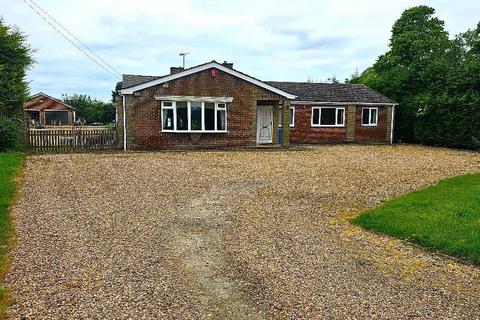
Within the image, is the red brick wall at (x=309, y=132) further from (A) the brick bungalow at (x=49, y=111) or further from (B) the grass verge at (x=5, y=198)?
(A) the brick bungalow at (x=49, y=111)

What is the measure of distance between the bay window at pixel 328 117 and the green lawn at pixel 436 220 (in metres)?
16.0

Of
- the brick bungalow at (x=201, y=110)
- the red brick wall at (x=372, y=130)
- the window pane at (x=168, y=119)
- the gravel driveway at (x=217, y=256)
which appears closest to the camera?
the gravel driveway at (x=217, y=256)

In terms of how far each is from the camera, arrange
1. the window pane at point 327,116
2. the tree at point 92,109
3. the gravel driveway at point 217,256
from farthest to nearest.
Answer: the tree at point 92,109 → the window pane at point 327,116 → the gravel driveway at point 217,256

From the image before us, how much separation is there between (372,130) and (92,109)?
141ft

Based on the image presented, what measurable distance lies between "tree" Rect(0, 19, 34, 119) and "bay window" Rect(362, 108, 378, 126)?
1943cm

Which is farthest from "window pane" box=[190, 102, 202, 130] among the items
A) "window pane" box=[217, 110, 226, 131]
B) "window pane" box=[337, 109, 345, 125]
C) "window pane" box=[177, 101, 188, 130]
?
"window pane" box=[337, 109, 345, 125]

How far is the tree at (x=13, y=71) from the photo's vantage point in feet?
59.6

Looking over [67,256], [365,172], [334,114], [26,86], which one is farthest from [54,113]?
[67,256]

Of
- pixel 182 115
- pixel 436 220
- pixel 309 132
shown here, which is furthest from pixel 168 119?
pixel 436 220

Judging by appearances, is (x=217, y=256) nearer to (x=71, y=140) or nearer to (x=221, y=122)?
(x=71, y=140)

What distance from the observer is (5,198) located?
29.3 feet

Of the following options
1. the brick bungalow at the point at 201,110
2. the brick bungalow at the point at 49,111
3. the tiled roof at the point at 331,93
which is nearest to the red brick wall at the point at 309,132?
the tiled roof at the point at 331,93

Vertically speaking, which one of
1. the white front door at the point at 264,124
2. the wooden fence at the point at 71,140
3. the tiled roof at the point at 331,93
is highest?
the tiled roof at the point at 331,93

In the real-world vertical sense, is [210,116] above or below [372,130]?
above
